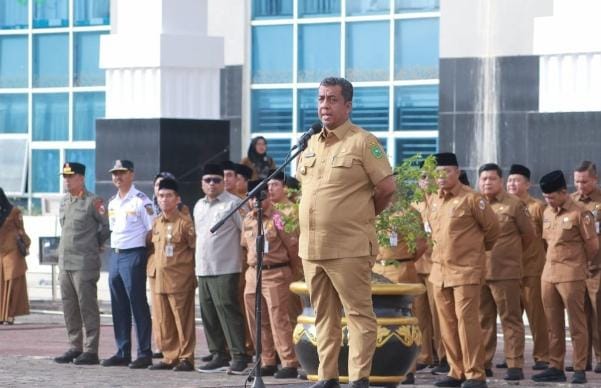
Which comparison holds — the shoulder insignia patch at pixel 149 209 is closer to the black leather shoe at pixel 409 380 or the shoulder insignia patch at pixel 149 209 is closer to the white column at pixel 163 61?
the black leather shoe at pixel 409 380

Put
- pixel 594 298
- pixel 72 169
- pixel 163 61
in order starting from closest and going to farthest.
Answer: pixel 594 298 → pixel 72 169 → pixel 163 61

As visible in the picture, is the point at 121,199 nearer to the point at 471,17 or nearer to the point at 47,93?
the point at 471,17

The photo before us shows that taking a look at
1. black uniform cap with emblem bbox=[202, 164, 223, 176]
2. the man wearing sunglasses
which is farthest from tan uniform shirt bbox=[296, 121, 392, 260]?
black uniform cap with emblem bbox=[202, 164, 223, 176]

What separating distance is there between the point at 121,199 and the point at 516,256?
3.93 metres

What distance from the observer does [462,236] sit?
15.9 m

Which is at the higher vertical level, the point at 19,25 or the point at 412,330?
the point at 19,25

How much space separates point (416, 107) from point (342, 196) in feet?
43.5

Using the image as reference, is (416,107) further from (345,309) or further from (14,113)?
(345,309)

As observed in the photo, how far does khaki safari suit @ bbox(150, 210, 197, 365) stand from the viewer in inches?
692

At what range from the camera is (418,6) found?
25906 millimetres

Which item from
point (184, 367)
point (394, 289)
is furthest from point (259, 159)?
point (394, 289)

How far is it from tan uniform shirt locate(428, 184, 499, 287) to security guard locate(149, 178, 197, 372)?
9.10 ft

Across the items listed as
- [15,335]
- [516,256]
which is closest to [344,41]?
[15,335]

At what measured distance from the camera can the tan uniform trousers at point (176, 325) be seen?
1748 centimetres
